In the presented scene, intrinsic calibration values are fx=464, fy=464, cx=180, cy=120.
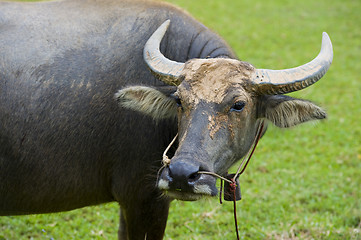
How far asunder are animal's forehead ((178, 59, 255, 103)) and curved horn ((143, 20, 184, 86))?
0.10 metres

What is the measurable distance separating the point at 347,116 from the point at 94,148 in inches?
245

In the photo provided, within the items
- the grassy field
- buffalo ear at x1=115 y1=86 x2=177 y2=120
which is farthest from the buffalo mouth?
buffalo ear at x1=115 y1=86 x2=177 y2=120

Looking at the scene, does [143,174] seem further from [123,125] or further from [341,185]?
[341,185]

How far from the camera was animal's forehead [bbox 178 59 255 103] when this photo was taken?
11.5ft

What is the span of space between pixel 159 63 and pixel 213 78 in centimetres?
52

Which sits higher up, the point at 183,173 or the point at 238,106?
the point at 238,106

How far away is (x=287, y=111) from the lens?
368 centimetres

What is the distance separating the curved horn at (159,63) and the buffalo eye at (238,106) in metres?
0.50

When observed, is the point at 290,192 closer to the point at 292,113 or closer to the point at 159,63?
the point at 292,113

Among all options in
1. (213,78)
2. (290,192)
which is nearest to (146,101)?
(213,78)

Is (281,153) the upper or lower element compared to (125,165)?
lower

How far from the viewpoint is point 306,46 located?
1277cm


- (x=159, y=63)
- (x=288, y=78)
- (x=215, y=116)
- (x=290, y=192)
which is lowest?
(x=290, y=192)

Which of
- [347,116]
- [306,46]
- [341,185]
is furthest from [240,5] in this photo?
[341,185]
